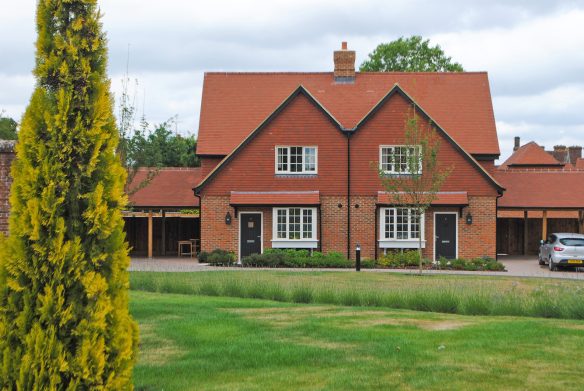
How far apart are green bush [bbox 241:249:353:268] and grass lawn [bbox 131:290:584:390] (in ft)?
53.8

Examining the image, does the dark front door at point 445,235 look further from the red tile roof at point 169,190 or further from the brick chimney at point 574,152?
the brick chimney at point 574,152

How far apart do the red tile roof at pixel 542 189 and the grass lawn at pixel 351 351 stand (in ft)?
79.6

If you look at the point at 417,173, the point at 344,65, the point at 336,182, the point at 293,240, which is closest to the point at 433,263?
the point at 336,182

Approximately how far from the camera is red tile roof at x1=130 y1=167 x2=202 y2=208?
3578 centimetres

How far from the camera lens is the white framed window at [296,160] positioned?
110 feet

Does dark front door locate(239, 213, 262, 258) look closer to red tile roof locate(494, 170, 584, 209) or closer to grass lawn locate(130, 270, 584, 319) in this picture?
red tile roof locate(494, 170, 584, 209)

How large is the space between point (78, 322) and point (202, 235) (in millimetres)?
26919

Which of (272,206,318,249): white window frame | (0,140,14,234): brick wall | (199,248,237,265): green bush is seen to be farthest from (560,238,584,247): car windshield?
(0,140,14,234): brick wall

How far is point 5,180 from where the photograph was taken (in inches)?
397

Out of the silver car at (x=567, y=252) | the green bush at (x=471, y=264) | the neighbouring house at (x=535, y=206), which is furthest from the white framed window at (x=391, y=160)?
the neighbouring house at (x=535, y=206)

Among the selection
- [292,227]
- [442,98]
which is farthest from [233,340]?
[442,98]

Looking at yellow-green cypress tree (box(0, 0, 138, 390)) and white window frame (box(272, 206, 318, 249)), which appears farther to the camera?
white window frame (box(272, 206, 318, 249))

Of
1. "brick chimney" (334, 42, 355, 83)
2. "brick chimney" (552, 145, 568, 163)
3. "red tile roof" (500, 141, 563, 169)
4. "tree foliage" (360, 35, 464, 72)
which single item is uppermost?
"tree foliage" (360, 35, 464, 72)

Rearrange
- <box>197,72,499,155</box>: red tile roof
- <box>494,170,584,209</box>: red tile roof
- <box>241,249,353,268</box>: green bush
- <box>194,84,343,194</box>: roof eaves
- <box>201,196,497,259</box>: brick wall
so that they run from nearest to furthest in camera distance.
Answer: <box>241,249,353,268</box>: green bush < <box>201,196,497,259</box>: brick wall < <box>194,84,343,194</box>: roof eaves < <box>494,170,584,209</box>: red tile roof < <box>197,72,499,155</box>: red tile roof
